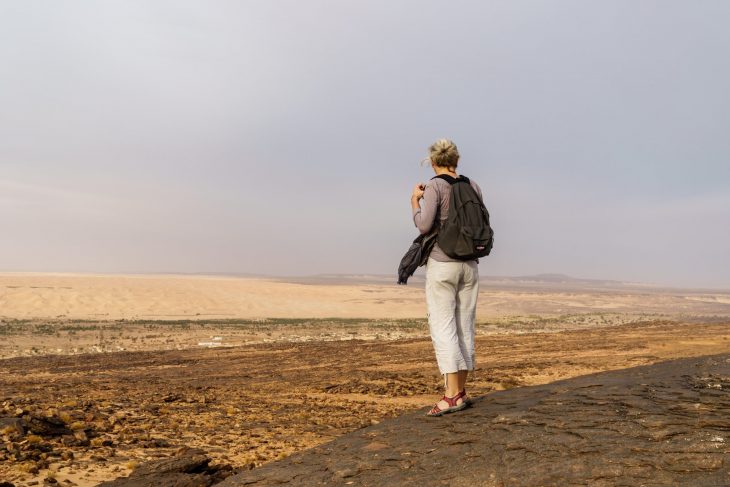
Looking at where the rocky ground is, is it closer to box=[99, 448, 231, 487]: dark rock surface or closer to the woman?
box=[99, 448, 231, 487]: dark rock surface

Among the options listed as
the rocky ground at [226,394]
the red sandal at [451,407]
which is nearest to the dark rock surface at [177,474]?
the rocky ground at [226,394]

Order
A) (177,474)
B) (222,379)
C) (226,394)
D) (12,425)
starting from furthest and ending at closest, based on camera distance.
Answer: (222,379), (226,394), (12,425), (177,474)

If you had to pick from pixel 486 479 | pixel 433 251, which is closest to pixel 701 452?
pixel 486 479

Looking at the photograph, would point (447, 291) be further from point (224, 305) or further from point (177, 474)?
point (224, 305)

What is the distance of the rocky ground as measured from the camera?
5664 mm

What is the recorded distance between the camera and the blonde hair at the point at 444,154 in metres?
4.91

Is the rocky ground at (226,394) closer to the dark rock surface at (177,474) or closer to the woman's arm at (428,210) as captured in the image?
the dark rock surface at (177,474)

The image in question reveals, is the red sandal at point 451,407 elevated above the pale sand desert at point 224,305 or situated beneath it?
Result: elevated above

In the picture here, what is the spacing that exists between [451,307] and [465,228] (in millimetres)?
652

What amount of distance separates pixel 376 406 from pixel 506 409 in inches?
155

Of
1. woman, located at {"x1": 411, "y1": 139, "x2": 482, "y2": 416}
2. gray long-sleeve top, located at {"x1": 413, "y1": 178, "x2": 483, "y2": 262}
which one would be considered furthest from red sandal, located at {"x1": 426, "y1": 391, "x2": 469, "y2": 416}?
gray long-sleeve top, located at {"x1": 413, "y1": 178, "x2": 483, "y2": 262}

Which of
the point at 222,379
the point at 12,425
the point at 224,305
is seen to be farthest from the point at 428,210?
the point at 224,305

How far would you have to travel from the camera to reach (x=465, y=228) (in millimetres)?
4590

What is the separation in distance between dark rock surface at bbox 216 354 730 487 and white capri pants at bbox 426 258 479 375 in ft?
1.51
